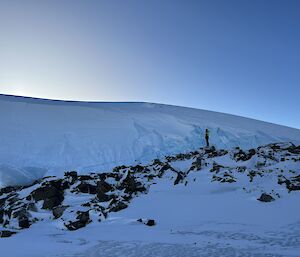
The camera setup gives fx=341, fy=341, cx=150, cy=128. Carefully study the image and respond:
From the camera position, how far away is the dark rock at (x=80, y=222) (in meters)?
7.81

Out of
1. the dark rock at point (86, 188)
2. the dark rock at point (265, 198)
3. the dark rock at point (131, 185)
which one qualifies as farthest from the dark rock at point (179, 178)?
the dark rock at point (265, 198)

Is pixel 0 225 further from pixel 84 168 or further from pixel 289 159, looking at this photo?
pixel 84 168

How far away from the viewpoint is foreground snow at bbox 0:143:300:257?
5.68m

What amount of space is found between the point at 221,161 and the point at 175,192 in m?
3.51

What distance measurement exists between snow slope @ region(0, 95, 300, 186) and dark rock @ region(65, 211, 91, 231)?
405 inches

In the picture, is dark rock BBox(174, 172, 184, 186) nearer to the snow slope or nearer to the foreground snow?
the foreground snow

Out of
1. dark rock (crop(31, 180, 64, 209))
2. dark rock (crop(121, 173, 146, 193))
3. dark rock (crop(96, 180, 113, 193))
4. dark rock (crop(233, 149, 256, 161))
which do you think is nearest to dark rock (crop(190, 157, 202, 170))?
dark rock (crop(233, 149, 256, 161))

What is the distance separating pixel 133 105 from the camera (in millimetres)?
41094

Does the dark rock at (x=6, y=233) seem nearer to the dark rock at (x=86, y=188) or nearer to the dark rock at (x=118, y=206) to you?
the dark rock at (x=118, y=206)

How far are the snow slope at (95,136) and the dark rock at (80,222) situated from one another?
10.3 meters

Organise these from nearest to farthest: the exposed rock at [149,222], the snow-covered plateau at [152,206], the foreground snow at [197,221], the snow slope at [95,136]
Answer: the foreground snow at [197,221] → the snow-covered plateau at [152,206] → the exposed rock at [149,222] → the snow slope at [95,136]

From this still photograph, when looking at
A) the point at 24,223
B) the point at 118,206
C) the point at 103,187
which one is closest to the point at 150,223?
the point at 118,206

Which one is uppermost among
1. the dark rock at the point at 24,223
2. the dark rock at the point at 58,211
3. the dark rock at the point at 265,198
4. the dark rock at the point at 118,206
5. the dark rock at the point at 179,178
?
the dark rock at the point at 265,198

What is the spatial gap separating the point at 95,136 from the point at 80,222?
59.2ft
